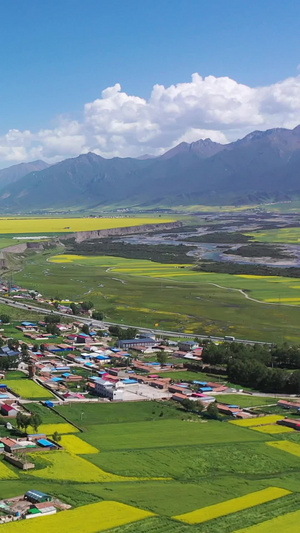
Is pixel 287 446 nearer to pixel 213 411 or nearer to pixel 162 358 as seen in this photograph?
pixel 213 411

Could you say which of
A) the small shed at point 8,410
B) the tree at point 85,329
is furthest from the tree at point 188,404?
the tree at point 85,329

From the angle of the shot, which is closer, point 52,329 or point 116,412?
point 116,412

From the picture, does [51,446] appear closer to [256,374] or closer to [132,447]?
[132,447]

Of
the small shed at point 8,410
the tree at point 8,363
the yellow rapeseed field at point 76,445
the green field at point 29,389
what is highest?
the tree at point 8,363

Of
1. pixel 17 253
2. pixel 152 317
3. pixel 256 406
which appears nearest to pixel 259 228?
pixel 17 253

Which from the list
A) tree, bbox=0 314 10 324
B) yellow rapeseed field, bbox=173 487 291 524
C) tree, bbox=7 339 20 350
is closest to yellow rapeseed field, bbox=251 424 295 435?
yellow rapeseed field, bbox=173 487 291 524

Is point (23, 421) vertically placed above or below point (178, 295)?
below

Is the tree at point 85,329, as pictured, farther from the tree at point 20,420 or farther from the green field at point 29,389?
the tree at point 20,420

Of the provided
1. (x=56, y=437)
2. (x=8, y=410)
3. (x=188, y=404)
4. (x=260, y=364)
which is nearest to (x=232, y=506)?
(x=56, y=437)
